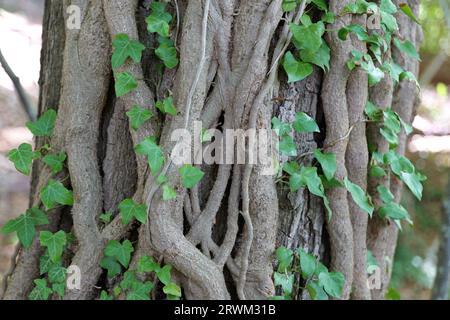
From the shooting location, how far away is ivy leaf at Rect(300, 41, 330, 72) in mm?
1391

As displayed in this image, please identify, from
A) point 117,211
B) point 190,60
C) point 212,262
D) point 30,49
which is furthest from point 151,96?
point 30,49

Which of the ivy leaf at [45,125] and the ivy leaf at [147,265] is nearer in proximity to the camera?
the ivy leaf at [147,265]

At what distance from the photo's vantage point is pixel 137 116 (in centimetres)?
137

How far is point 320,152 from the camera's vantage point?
1.47 metres

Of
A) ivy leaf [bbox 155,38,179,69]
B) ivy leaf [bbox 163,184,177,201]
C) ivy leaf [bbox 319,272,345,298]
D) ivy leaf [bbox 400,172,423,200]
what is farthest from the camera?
ivy leaf [bbox 400,172,423,200]

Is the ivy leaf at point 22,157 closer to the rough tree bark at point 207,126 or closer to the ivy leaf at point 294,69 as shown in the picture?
the rough tree bark at point 207,126

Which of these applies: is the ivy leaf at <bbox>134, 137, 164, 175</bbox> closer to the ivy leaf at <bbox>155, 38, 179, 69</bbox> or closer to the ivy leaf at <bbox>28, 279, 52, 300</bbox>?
the ivy leaf at <bbox>155, 38, 179, 69</bbox>

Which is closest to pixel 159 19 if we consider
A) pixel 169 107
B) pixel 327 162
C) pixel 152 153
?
pixel 169 107

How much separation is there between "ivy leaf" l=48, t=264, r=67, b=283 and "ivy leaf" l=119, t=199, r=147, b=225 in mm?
246

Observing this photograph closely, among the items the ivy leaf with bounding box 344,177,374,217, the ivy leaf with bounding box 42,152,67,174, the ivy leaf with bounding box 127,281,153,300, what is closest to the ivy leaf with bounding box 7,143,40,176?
the ivy leaf with bounding box 42,152,67,174

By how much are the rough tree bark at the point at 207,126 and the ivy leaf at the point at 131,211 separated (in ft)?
0.06

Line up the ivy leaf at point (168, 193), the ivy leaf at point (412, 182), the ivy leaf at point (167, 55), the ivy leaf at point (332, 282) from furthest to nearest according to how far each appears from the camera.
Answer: the ivy leaf at point (412, 182)
the ivy leaf at point (332, 282)
the ivy leaf at point (167, 55)
the ivy leaf at point (168, 193)

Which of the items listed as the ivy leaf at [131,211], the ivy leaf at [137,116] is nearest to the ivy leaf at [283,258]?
the ivy leaf at [131,211]

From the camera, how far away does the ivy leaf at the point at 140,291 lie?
137 cm
